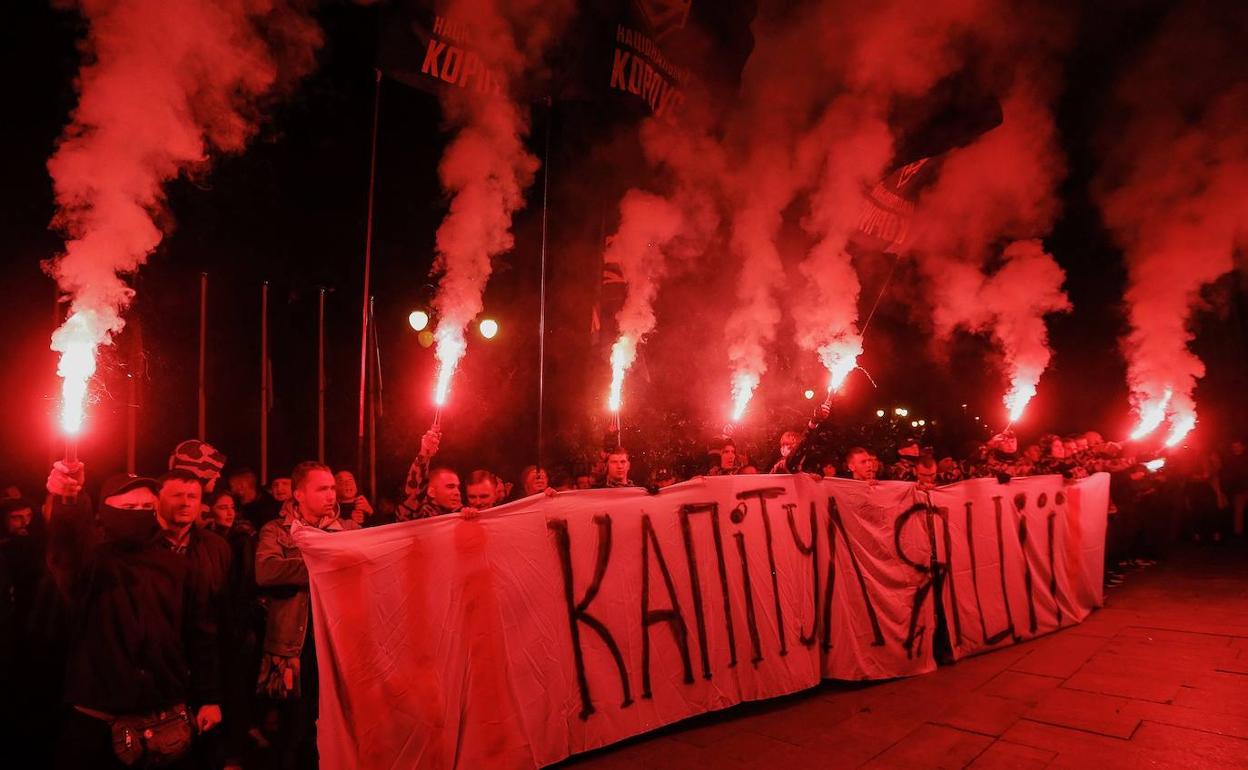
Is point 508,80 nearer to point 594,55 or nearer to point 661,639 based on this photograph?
point 594,55

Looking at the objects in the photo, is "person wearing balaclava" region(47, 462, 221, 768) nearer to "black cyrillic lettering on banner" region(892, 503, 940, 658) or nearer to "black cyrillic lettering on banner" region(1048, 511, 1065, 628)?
"black cyrillic lettering on banner" region(892, 503, 940, 658)

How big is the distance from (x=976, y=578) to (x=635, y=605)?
3579mm

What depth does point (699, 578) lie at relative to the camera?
4691mm

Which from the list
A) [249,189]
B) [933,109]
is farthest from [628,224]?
[249,189]

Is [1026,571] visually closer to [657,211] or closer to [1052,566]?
[1052,566]

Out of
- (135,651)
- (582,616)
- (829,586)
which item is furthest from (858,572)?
(135,651)

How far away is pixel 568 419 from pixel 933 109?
288 inches

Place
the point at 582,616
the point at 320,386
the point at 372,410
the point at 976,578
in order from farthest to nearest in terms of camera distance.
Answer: the point at 372,410 → the point at 320,386 → the point at 976,578 → the point at 582,616

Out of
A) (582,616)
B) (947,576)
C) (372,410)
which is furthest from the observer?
(372,410)

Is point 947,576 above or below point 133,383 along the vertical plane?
below

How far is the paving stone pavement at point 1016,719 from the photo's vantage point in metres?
3.90

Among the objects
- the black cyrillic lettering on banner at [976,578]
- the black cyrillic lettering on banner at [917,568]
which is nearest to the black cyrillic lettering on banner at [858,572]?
the black cyrillic lettering on banner at [917,568]

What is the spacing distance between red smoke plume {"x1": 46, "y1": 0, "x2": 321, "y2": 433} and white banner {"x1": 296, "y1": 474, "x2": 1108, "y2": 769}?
196 cm

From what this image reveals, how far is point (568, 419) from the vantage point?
38.3ft
